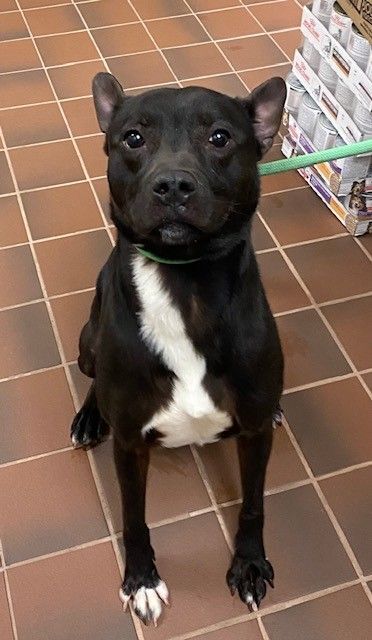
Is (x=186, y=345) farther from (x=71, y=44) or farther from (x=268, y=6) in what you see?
(x=268, y=6)

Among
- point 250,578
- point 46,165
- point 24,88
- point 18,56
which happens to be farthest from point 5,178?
point 250,578

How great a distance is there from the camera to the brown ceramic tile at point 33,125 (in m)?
2.72

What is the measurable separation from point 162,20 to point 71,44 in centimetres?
44

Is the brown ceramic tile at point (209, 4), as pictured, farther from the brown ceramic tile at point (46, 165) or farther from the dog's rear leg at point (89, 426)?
the dog's rear leg at point (89, 426)

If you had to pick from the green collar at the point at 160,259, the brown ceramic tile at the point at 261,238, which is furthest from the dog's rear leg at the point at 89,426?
the brown ceramic tile at the point at 261,238

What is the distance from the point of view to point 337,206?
7.90 feet

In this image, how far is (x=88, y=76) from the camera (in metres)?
2.98

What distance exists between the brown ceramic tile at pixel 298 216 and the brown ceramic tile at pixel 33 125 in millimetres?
848

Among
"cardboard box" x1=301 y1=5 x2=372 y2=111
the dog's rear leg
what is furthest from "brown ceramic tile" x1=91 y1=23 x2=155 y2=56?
the dog's rear leg

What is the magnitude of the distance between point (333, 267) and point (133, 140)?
1230 mm

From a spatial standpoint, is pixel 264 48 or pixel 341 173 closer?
pixel 341 173

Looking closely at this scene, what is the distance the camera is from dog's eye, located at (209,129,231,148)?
117 cm

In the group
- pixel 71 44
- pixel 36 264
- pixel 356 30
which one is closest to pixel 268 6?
pixel 71 44

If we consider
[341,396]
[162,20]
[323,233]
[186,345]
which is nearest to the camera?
[186,345]
